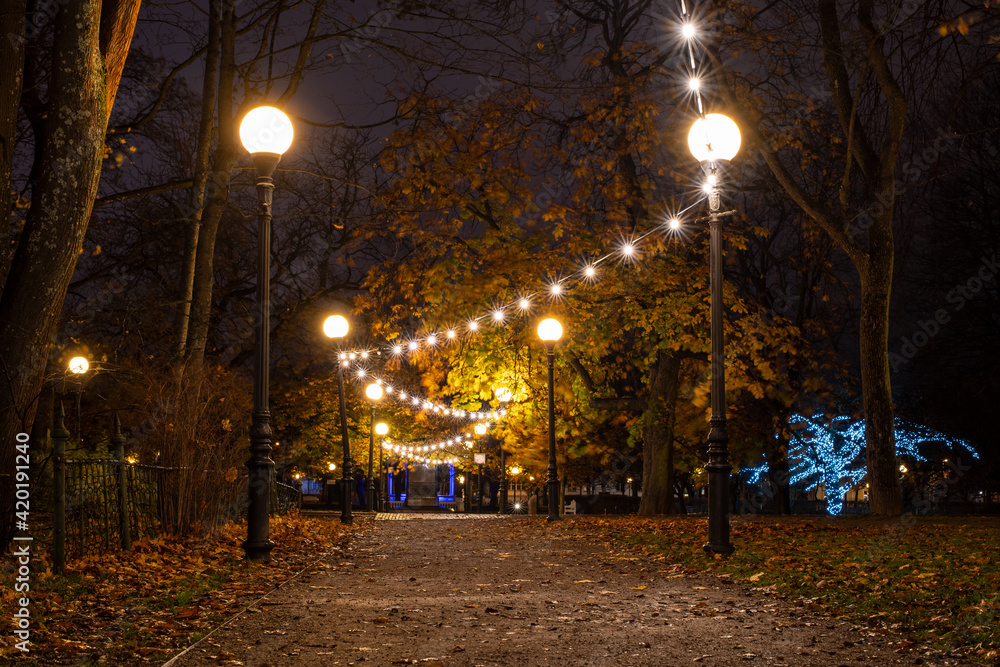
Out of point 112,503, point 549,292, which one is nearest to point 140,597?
point 112,503

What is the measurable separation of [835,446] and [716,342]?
27.8 metres

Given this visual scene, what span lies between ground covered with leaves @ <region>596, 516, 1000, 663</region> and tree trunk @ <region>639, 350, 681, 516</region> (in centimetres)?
878

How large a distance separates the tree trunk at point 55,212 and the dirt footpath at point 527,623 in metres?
3.14

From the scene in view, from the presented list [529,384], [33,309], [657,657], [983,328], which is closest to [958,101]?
[657,657]

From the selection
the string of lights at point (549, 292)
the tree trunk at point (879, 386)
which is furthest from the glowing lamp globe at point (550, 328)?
the tree trunk at point (879, 386)

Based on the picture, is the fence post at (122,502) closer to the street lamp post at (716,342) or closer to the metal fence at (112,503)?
the metal fence at (112,503)

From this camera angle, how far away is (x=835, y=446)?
35938 millimetres

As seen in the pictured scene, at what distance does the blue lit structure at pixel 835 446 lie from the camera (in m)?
33.0

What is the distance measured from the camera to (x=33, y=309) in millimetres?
8008

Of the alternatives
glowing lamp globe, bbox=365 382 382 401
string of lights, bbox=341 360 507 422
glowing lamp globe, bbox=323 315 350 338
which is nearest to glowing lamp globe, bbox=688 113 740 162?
glowing lamp globe, bbox=323 315 350 338

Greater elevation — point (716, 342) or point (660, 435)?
point (716, 342)

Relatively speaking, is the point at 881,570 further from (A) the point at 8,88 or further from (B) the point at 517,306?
(B) the point at 517,306

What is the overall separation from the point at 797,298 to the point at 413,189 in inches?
712

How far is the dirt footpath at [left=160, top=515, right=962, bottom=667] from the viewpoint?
17.0 ft
